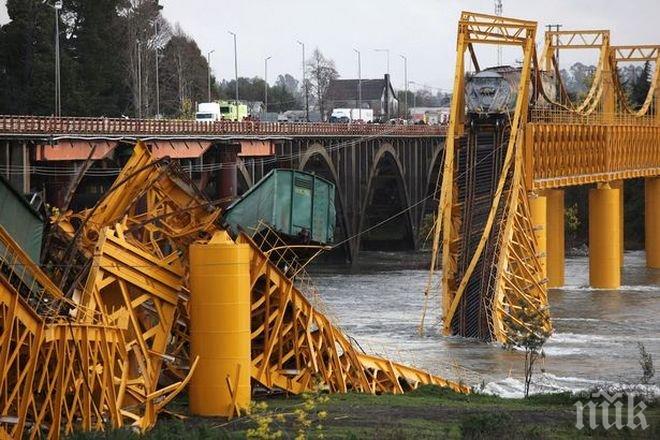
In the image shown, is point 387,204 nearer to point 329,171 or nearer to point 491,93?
point 329,171

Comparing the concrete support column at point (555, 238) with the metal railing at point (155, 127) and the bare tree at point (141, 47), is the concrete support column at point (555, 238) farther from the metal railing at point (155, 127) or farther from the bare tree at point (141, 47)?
Answer: the bare tree at point (141, 47)

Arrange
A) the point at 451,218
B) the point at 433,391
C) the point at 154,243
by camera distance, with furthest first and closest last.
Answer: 1. the point at 451,218
2. the point at 433,391
3. the point at 154,243

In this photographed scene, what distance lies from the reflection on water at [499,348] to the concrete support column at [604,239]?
1.10 meters

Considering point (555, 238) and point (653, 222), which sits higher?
point (555, 238)

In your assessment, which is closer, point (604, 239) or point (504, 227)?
point (504, 227)

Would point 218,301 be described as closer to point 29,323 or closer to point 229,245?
point 229,245

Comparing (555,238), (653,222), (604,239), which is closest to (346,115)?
(653,222)

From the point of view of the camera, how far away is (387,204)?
146 m

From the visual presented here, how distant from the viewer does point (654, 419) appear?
36.2m

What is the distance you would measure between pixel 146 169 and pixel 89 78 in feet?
290

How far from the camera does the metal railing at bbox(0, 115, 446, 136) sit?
74.2 meters

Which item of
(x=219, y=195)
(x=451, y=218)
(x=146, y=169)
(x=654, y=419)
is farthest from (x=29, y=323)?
(x=219, y=195)

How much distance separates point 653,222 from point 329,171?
976 inches

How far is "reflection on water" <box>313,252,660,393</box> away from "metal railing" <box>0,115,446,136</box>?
1070 centimetres
